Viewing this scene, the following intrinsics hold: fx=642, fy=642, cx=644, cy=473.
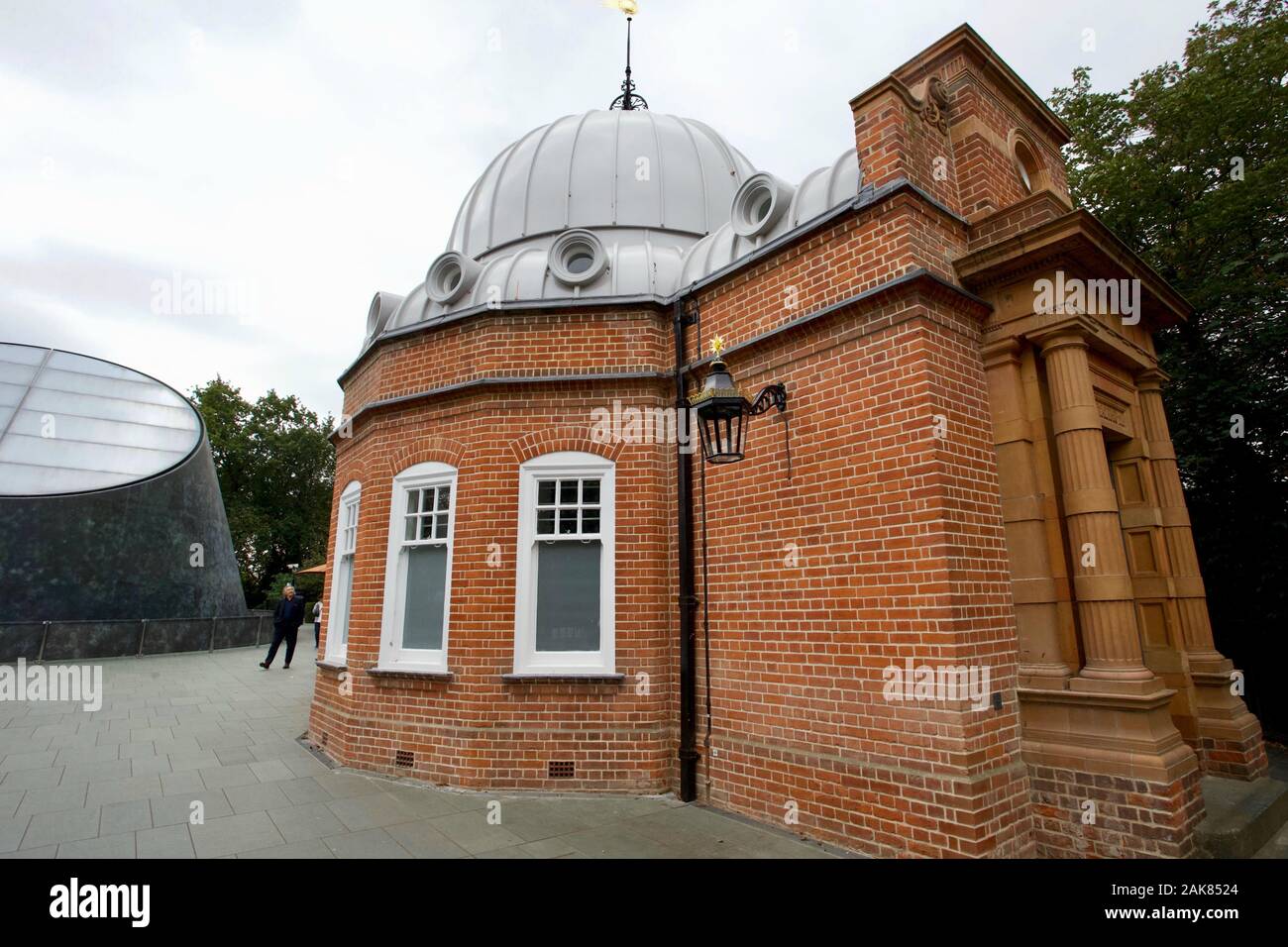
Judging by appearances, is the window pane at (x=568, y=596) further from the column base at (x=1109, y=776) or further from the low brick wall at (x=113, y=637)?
the low brick wall at (x=113, y=637)

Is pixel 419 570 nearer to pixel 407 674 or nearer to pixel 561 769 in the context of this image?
pixel 407 674

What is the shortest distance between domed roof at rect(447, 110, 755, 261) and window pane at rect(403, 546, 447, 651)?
15.7 ft

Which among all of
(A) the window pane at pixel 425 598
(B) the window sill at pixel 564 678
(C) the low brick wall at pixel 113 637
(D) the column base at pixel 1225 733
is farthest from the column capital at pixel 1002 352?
(C) the low brick wall at pixel 113 637

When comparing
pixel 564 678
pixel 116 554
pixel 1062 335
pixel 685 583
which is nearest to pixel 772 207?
pixel 1062 335

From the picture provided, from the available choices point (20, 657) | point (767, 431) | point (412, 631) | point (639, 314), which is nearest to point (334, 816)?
point (412, 631)

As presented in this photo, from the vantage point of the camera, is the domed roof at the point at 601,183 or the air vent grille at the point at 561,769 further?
the domed roof at the point at 601,183

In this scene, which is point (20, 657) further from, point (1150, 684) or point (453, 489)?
point (1150, 684)

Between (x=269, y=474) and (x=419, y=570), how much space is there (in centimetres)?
3844

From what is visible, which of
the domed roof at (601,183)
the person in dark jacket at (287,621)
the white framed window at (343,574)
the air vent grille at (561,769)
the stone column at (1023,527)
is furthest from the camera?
the person in dark jacket at (287,621)

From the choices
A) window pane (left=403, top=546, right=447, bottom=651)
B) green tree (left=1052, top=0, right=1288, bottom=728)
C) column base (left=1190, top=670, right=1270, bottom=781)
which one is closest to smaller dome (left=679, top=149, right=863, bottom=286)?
window pane (left=403, top=546, right=447, bottom=651)

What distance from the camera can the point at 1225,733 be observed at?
581 cm

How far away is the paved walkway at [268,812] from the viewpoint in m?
4.84

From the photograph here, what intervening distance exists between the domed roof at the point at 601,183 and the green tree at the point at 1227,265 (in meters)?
6.86

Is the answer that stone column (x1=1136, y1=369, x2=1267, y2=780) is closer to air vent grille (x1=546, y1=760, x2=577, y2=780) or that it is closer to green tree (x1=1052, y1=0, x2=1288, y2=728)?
green tree (x1=1052, y1=0, x2=1288, y2=728)
